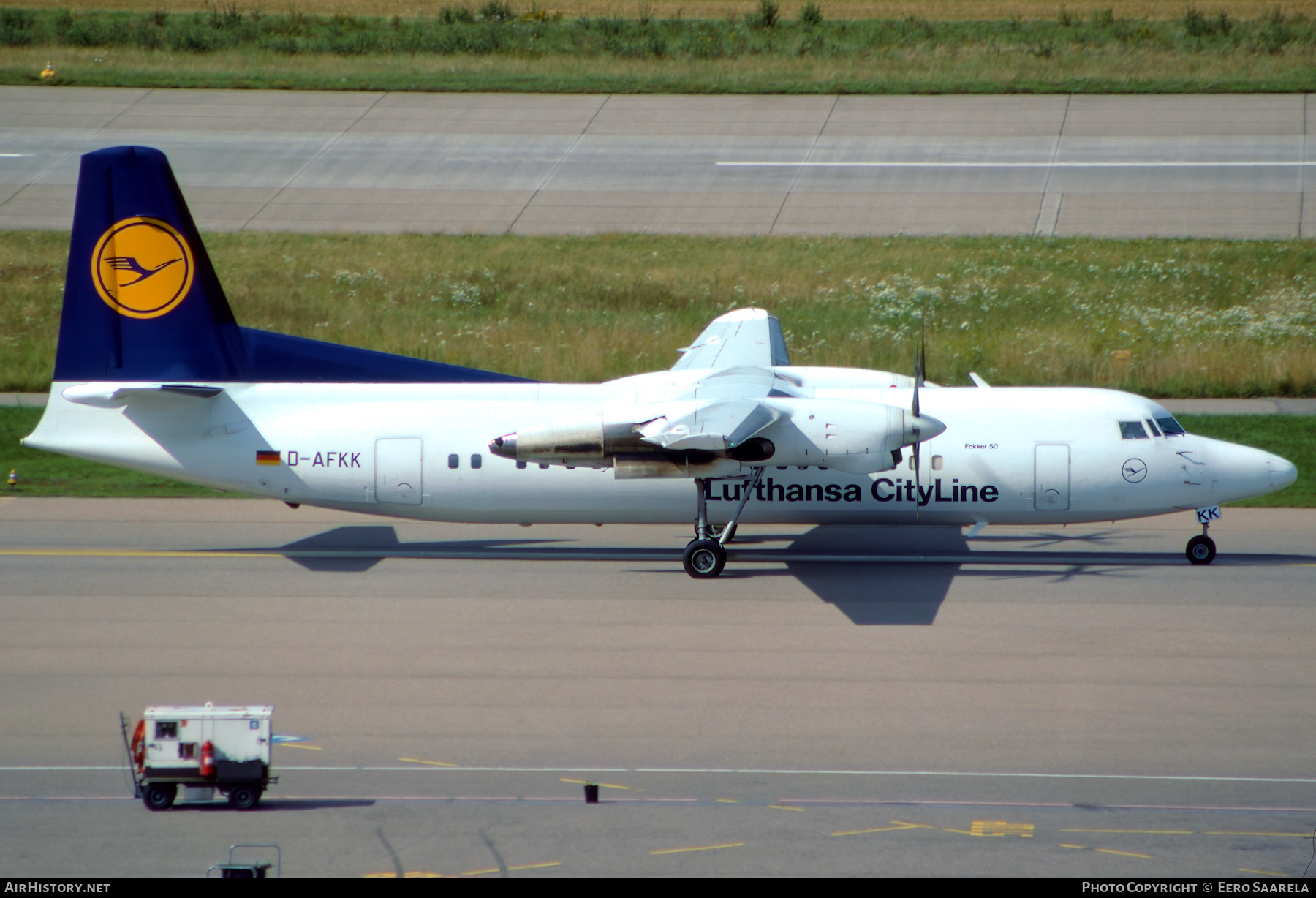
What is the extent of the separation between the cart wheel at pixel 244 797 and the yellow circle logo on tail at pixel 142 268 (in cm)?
1068

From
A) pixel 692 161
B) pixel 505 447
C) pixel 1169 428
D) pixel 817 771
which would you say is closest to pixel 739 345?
pixel 505 447

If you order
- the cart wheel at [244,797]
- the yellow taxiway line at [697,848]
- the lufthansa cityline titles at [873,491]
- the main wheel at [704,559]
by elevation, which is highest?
the lufthansa cityline titles at [873,491]

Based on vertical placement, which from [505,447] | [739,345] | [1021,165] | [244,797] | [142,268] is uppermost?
[1021,165]

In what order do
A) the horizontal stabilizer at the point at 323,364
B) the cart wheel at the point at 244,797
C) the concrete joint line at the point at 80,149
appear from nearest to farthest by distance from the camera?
the cart wheel at the point at 244,797 < the horizontal stabilizer at the point at 323,364 < the concrete joint line at the point at 80,149

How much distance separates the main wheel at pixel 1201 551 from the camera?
21.9 m

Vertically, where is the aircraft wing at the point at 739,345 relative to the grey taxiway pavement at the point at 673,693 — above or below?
above

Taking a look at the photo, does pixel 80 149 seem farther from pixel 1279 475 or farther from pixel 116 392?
pixel 1279 475

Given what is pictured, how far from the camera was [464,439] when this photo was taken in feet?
70.8

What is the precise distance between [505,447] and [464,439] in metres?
2.06

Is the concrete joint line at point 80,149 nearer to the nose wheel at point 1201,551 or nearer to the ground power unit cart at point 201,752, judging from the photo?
the ground power unit cart at point 201,752

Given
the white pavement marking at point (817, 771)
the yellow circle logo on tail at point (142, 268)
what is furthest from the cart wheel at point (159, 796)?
the yellow circle logo on tail at point (142, 268)

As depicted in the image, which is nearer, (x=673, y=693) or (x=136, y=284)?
(x=673, y=693)

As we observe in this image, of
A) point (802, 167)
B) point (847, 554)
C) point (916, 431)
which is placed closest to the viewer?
point (916, 431)

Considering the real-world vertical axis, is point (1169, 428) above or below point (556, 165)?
below
